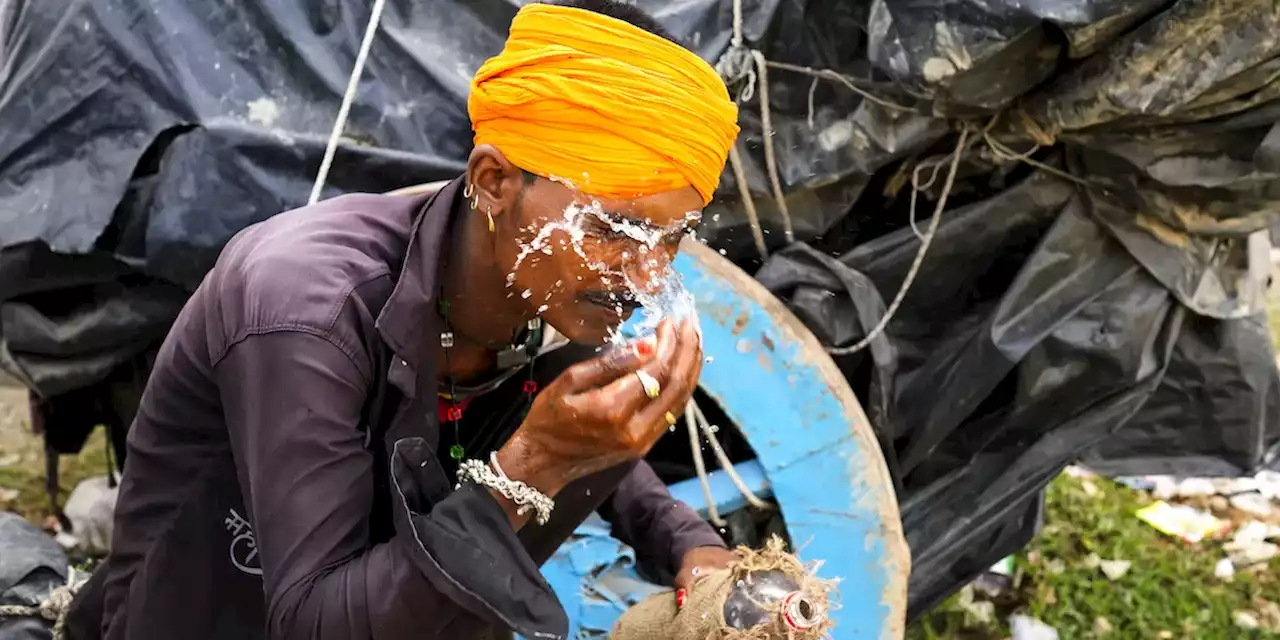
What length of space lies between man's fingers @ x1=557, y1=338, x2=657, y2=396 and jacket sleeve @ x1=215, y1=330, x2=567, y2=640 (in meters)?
0.19

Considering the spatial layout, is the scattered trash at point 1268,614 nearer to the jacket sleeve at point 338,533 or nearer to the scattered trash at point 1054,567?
the scattered trash at point 1054,567

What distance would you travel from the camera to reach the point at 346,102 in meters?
2.12

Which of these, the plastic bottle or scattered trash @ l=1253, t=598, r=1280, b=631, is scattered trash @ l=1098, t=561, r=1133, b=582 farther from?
the plastic bottle

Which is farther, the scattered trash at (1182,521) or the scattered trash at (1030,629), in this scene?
the scattered trash at (1182,521)

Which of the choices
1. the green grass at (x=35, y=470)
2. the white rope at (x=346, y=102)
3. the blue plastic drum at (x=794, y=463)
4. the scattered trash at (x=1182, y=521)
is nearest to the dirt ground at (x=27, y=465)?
the green grass at (x=35, y=470)

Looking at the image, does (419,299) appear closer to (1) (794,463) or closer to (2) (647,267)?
(2) (647,267)

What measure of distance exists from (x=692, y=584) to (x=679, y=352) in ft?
1.92

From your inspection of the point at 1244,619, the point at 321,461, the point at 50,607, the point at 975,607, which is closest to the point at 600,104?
the point at 321,461

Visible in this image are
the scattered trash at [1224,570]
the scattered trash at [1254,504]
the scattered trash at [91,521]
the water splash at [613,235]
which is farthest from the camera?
the scattered trash at [1254,504]

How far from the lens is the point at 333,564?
1277 mm

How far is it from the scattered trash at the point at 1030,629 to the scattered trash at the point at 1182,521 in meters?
0.72

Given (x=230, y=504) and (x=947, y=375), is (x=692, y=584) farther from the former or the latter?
(x=947, y=375)

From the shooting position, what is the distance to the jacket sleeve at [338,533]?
123 cm

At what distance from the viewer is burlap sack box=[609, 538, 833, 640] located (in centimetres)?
150
